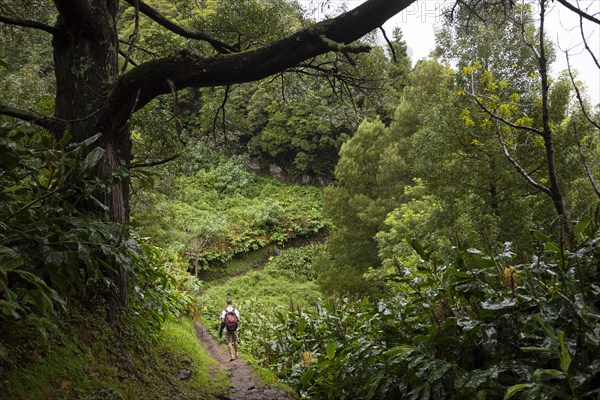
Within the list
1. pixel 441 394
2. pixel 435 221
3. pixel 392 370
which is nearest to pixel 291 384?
pixel 392 370

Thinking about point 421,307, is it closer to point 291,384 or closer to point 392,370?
point 392,370

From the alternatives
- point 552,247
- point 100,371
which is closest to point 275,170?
point 100,371

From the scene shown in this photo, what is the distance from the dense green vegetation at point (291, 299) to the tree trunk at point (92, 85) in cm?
2

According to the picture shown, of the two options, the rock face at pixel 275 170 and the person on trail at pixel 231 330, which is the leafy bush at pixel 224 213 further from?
the person on trail at pixel 231 330

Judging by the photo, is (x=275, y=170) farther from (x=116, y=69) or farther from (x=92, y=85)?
(x=92, y=85)

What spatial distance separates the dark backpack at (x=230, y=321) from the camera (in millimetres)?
8659

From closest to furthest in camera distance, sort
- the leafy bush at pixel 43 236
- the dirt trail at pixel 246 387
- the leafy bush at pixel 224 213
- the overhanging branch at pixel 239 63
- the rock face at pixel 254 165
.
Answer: the leafy bush at pixel 43 236 → the overhanging branch at pixel 239 63 → the dirt trail at pixel 246 387 → the leafy bush at pixel 224 213 → the rock face at pixel 254 165

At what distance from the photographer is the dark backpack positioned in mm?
8659

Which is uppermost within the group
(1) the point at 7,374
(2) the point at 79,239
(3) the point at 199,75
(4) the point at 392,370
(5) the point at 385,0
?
(5) the point at 385,0

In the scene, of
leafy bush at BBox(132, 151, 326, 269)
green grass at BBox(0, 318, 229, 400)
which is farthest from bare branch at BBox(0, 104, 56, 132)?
leafy bush at BBox(132, 151, 326, 269)

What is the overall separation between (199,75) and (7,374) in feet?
7.94

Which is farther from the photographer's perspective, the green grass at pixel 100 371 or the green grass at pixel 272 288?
the green grass at pixel 272 288

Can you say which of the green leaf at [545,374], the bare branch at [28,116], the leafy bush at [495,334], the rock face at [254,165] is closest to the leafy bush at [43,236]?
the bare branch at [28,116]

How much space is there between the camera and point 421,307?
130 inches
